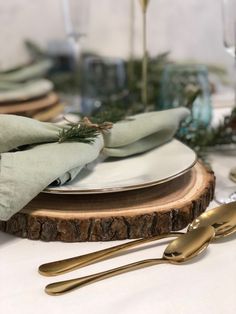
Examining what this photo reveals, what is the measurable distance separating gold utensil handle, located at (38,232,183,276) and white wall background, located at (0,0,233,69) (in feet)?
3.22

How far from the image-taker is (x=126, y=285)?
0.39 m

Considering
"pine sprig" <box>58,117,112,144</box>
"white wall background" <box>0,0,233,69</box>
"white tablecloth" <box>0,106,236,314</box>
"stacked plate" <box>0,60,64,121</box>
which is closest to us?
"white tablecloth" <box>0,106,236,314</box>

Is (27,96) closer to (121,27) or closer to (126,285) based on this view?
(126,285)

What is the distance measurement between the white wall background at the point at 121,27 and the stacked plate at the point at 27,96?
1.30 ft

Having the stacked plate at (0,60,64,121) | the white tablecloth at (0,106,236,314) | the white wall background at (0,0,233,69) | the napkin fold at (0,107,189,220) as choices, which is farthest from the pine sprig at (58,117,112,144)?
the white wall background at (0,0,233,69)

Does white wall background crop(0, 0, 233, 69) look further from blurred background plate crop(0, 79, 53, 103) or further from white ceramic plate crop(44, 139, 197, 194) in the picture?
white ceramic plate crop(44, 139, 197, 194)

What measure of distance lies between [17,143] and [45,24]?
3.11ft


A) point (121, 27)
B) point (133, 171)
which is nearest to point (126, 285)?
point (133, 171)

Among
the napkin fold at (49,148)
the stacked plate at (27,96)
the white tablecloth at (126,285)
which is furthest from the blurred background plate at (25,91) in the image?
the white tablecloth at (126,285)

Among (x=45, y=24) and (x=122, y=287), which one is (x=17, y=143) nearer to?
(x=122, y=287)

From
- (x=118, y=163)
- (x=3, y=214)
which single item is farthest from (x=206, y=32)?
(x=3, y=214)

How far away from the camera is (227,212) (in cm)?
48

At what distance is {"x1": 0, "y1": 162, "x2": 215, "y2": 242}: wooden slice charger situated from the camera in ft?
A: 1.47

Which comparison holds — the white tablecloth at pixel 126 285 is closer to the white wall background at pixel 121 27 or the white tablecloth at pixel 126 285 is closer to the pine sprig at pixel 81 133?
the pine sprig at pixel 81 133
